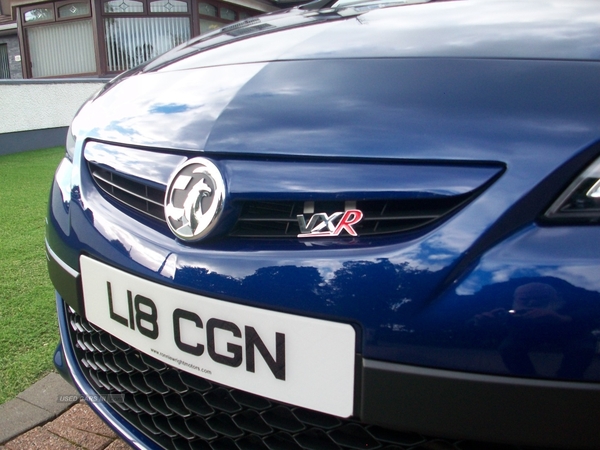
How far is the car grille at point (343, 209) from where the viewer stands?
0.82m

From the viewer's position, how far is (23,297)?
2.45 metres

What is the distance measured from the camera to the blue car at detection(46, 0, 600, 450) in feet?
2.42

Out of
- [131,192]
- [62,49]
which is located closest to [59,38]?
[62,49]

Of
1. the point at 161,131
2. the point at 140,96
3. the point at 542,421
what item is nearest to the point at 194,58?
the point at 140,96

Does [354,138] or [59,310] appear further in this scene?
[59,310]

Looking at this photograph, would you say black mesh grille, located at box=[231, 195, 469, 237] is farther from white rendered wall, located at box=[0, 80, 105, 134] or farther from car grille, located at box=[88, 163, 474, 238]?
white rendered wall, located at box=[0, 80, 105, 134]

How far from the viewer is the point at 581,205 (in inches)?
29.9

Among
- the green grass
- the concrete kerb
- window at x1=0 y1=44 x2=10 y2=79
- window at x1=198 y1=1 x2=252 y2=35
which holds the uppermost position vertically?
window at x1=198 y1=1 x2=252 y2=35

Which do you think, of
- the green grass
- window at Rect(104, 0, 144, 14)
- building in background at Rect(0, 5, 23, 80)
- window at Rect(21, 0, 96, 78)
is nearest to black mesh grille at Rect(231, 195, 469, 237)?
the green grass

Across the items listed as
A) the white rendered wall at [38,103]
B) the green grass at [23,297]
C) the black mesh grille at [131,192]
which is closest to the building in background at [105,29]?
the white rendered wall at [38,103]

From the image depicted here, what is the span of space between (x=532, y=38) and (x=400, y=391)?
63cm

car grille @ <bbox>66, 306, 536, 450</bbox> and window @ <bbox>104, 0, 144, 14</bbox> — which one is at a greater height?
window @ <bbox>104, 0, 144, 14</bbox>

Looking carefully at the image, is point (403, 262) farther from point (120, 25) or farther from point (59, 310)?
point (120, 25)

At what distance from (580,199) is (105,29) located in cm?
1212
